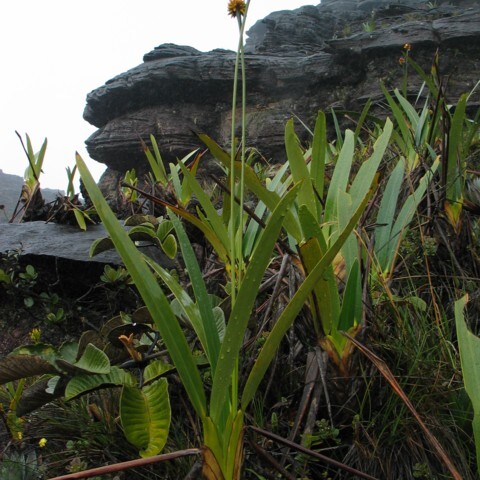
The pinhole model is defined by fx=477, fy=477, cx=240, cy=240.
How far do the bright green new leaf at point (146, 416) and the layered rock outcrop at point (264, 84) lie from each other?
8.57 meters

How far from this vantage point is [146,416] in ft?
2.79

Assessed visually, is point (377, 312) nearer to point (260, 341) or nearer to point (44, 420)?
point (260, 341)

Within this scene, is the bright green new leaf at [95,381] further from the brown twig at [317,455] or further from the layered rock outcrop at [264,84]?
the layered rock outcrop at [264,84]

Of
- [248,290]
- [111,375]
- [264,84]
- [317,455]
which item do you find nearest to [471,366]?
[317,455]

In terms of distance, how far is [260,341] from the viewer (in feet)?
3.79

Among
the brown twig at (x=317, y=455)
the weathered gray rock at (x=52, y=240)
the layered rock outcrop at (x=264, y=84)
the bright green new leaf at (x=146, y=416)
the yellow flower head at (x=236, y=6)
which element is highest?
the layered rock outcrop at (x=264, y=84)

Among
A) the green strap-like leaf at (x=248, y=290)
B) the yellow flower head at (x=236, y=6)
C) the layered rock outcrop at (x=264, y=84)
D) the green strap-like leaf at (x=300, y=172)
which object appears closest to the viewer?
the green strap-like leaf at (x=248, y=290)

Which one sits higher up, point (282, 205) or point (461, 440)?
point (282, 205)

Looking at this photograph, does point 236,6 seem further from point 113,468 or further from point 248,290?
point 113,468

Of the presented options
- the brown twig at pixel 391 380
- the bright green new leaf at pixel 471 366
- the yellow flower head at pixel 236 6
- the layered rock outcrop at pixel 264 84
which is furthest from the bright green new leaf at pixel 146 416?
the layered rock outcrop at pixel 264 84

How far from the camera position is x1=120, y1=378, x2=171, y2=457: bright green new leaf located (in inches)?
32.2

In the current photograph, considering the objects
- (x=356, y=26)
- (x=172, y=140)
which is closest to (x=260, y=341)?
(x=172, y=140)

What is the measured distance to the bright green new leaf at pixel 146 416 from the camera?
82cm

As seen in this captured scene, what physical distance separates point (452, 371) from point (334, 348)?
0.91ft
